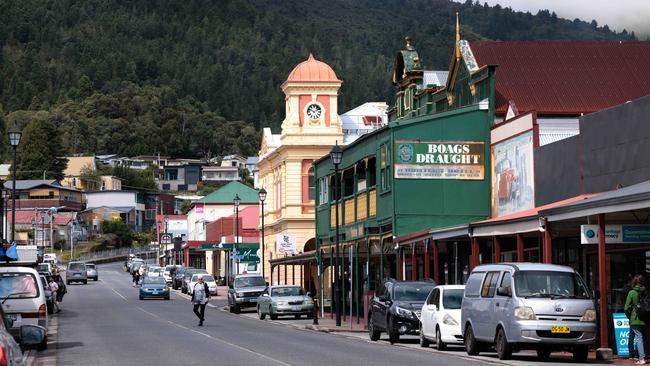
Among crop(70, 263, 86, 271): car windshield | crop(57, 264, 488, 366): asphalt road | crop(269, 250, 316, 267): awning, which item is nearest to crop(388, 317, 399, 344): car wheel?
crop(57, 264, 488, 366): asphalt road

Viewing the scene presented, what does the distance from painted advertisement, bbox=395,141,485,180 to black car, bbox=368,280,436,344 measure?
9.65 meters

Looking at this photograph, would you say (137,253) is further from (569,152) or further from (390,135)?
(569,152)

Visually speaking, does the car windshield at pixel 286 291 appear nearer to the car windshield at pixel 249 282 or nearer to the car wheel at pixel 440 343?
the car windshield at pixel 249 282

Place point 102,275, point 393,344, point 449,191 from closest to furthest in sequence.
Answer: point 393,344
point 449,191
point 102,275

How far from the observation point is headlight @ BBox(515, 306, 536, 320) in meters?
24.6

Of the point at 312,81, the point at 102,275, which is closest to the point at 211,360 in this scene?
the point at 312,81

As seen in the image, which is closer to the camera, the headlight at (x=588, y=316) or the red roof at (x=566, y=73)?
the headlight at (x=588, y=316)

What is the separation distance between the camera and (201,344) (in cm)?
3198

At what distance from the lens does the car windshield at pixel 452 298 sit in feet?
98.6

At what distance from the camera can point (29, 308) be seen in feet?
91.4

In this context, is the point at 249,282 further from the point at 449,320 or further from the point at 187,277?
the point at 449,320

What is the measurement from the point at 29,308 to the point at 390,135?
68.4 ft

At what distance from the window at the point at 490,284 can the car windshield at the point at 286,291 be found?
26543mm

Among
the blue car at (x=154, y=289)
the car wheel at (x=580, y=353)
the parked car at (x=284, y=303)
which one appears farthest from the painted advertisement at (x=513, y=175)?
the blue car at (x=154, y=289)
